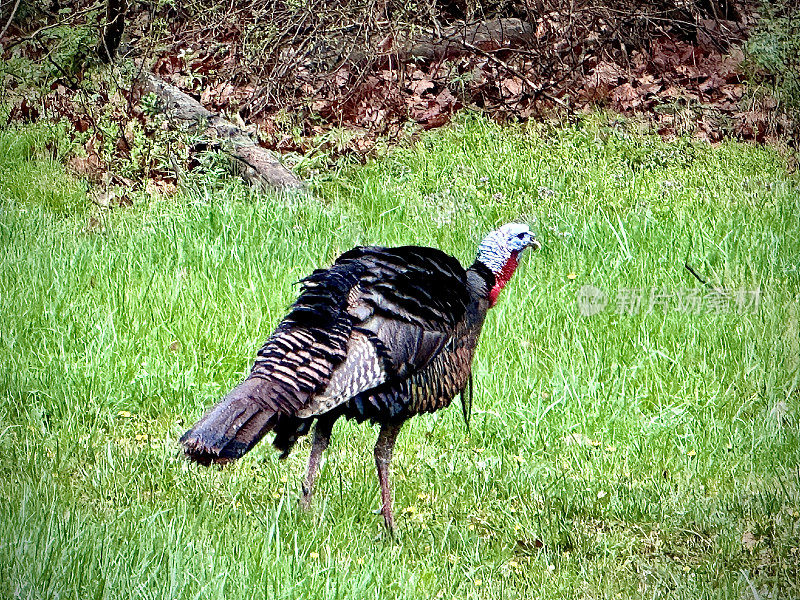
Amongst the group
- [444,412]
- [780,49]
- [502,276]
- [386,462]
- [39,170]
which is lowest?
[444,412]

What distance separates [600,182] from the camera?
8281mm

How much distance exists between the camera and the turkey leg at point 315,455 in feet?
13.3

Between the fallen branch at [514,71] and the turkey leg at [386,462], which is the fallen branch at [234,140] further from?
the turkey leg at [386,462]

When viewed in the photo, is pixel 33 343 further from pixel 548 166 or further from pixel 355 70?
pixel 355 70

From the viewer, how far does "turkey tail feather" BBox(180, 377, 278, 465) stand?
3240 mm

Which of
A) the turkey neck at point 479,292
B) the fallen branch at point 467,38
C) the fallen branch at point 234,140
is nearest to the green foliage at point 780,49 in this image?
the fallen branch at point 467,38

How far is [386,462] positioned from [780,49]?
675 centimetres

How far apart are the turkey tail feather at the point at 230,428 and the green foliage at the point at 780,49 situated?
284 inches

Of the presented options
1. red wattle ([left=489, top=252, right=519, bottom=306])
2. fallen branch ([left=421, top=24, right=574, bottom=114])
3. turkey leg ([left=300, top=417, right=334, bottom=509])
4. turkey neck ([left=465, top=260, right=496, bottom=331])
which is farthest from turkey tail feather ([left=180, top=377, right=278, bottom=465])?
fallen branch ([left=421, top=24, right=574, bottom=114])

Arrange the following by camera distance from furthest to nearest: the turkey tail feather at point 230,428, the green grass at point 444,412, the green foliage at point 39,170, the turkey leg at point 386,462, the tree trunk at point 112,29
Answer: the tree trunk at point 112,29 → the green foliage at point 39,170 → the turkey leg at point 386,462 → the green grass at point 444,412 → the turkey tail feather at point 230,428

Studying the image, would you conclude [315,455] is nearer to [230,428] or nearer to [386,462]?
[386,462]

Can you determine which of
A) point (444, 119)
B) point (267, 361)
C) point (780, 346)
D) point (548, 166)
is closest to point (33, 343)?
point (267, 361)

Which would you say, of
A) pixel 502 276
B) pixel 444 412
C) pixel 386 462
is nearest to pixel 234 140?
pixel 444 412

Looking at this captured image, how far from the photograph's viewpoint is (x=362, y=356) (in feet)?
12.4
